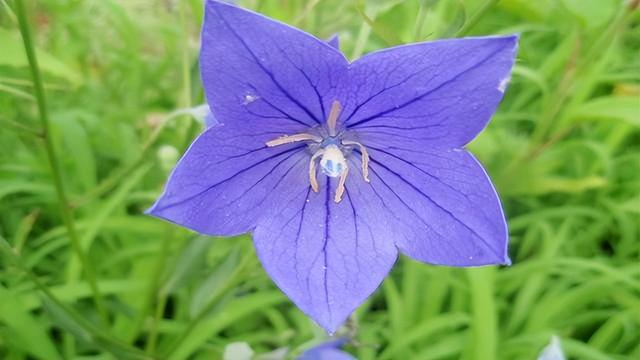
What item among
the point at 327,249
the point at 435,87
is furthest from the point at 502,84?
the point at 327,249

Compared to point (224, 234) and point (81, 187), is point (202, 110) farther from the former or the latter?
point (81, 187)

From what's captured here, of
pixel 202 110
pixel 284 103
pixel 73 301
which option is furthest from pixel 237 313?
pixel 284 103

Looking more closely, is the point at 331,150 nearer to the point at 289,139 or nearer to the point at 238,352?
the point at 289,139

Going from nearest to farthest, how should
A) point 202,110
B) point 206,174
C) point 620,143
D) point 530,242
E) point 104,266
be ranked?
point 206,174
point 202,110
point 104,266
point 530,242
point 620,143

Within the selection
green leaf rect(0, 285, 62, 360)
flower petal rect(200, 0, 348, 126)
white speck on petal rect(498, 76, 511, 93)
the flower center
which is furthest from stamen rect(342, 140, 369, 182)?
green leaf rect(0, 285, 62, 360)

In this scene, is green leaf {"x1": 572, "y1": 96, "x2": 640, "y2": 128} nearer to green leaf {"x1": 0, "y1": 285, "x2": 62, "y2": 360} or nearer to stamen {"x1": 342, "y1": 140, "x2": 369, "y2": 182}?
stamen {"x1": 342, "y1": 140, "x2": 369, "y2": 182}
